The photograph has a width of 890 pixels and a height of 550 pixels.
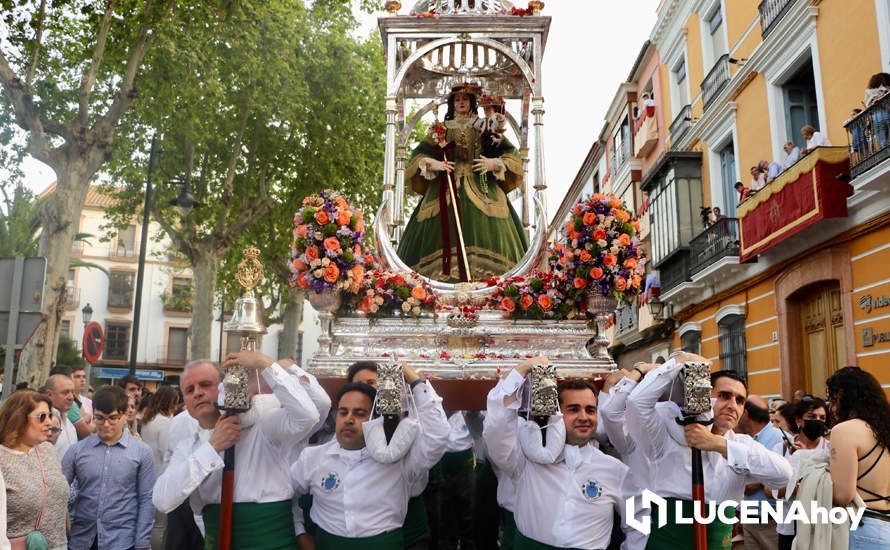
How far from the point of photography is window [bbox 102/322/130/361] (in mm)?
40125

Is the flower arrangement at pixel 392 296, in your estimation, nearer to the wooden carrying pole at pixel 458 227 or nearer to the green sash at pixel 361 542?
the wooden carrying pole at pixel 458 227

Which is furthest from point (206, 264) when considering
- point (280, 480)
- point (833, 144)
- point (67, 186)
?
point (280, 480)

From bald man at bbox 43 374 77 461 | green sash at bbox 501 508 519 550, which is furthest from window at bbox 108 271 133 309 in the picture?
green sash at bbox 501 508 519 550

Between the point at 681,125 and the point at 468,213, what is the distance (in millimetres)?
13545

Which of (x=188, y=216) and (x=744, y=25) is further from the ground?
(x=744, y=25)

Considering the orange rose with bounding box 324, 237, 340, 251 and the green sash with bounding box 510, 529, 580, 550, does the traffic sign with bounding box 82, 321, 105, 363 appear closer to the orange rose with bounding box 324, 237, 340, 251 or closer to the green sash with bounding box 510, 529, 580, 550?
the orange rose with bounding box 324, 237, 340, 251

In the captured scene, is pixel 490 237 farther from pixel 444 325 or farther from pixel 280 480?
pixel 280 480

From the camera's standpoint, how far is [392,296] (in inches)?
247

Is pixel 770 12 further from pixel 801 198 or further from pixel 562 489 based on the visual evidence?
pixel 562 489

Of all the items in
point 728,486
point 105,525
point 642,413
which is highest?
point 642,413

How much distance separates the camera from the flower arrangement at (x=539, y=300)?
20.6 ft

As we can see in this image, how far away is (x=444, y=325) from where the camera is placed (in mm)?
6266

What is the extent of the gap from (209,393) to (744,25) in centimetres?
1476

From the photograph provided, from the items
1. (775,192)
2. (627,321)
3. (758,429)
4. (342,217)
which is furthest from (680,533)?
(627,321)
